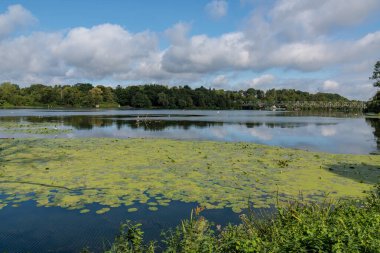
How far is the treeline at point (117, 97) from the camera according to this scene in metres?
137

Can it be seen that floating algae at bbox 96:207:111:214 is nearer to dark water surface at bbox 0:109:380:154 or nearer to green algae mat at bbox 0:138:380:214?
green algae mat at bbox 0:138:380:214

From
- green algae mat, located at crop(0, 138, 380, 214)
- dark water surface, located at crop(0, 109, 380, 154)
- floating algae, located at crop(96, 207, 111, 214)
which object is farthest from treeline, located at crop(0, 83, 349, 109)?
floating algae, located at crop(96, 207, 111, 214)

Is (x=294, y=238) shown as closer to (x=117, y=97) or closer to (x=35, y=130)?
(x=35, y=130)

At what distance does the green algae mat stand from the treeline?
125 m

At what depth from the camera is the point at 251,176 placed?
13188 mm

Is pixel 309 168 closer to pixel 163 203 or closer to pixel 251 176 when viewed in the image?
pixel 251 176

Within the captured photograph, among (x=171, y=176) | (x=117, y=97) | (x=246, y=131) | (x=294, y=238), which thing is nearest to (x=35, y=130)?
(x=246, y=131)

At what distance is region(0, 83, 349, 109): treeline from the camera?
5400 inches

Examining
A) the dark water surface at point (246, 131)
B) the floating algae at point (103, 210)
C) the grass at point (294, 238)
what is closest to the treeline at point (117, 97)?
the dark water surface at point (246, 131)

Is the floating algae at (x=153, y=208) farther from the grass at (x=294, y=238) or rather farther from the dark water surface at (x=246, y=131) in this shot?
the dark water surface at (x=246, y=131)

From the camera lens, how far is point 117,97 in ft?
519

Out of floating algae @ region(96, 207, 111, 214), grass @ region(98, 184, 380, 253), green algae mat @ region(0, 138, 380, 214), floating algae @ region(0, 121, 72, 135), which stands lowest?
floating algae @ region(96, 207, 111, 214)

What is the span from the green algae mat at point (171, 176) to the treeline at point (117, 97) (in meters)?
125

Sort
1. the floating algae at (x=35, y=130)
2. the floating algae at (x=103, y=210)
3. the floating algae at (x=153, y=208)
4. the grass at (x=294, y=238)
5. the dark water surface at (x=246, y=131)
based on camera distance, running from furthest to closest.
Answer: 1. the floating algae at (x=35, y=130)
2. the dark water surface at (x=246, y=131)
3. the floating algae at (x=153, y=208)
4. the floating algae at (x=103, y=210)
5. the grass at (x=294, y=238)
